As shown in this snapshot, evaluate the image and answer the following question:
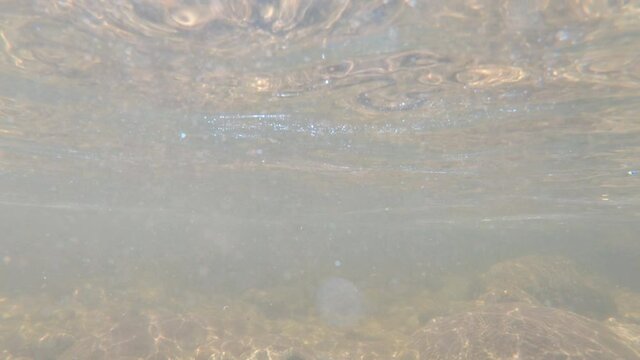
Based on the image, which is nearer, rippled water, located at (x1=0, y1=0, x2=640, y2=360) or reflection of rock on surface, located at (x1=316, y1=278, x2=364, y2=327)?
rippled water, located at (x1=0, y1=0, x2=640, y2=360)

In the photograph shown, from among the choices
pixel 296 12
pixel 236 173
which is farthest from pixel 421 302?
pixel 296 12

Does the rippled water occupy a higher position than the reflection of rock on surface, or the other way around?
the rippled water

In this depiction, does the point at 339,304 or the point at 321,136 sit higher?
A: the point at 321,136

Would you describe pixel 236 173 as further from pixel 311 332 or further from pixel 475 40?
pixel 475 40

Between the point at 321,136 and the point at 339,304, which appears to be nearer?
the point at 321,136
